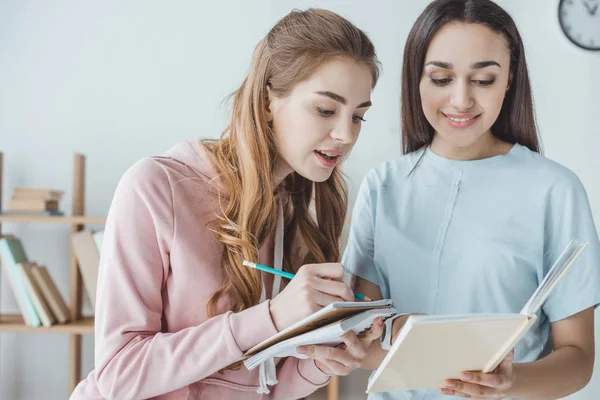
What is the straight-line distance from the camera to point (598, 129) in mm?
2922

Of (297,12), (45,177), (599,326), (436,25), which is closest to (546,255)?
(436,25)

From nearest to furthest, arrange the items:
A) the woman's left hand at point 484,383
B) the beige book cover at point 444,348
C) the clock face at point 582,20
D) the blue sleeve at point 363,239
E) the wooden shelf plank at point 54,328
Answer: the beige book cover at point 444,348 < the woman's left hand at point 484,383 < the blue sleeve at point 363,239 < the wooden shelf plank at point 54,328 < the clock face at point 582,20

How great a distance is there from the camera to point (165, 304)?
125 centimetres

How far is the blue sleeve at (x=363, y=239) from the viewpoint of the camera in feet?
4.75

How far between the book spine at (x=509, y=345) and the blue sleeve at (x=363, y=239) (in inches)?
16.3

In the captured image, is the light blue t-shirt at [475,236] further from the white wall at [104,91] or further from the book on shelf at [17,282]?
the book on shelf at [17,282]

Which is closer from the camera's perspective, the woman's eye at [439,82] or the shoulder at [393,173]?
the woman's eye at [439,82]

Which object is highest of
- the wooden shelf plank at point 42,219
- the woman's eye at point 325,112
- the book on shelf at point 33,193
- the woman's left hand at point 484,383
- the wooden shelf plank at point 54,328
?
the woman's eye at point 325,112

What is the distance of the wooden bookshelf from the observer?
269cm

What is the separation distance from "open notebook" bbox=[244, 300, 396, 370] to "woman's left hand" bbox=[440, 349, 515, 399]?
17 centimetres

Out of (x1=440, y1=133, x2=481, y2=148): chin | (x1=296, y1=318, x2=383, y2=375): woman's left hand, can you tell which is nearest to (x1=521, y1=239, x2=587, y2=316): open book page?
(x1=296, y1=318, x2=383, y2=375): woman's left hand

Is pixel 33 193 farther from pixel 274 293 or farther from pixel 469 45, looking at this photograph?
pixel 469 45

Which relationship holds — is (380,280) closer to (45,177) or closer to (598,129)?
(598,129)

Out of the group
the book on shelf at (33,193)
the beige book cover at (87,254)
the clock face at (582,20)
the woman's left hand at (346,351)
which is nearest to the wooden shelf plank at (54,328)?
the beige book cover at (87,254)
